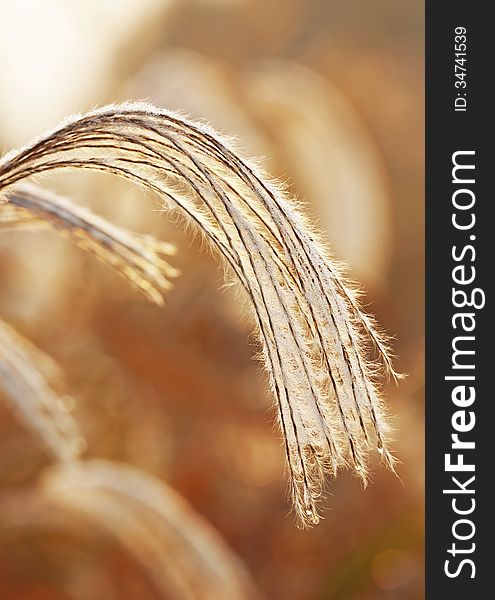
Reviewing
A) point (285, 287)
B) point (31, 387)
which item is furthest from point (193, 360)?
point (285, 287)

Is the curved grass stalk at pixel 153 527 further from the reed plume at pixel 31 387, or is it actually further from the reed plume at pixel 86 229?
the reed plume at pixel 86 229

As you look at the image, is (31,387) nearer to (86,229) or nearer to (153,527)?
(86,229)

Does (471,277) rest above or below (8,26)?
below

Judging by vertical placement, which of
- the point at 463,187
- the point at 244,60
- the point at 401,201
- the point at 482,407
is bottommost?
the point at 482,407

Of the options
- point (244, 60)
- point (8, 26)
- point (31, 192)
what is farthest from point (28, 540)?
point (244, 60)

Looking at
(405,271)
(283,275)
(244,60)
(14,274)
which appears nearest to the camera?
(283,275)

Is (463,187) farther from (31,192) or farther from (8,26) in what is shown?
(8,26)

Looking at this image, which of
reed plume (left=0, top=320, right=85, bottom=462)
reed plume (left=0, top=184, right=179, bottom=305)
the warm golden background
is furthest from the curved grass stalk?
reed plume (left=0, top=184, right=179, bottom=305)
